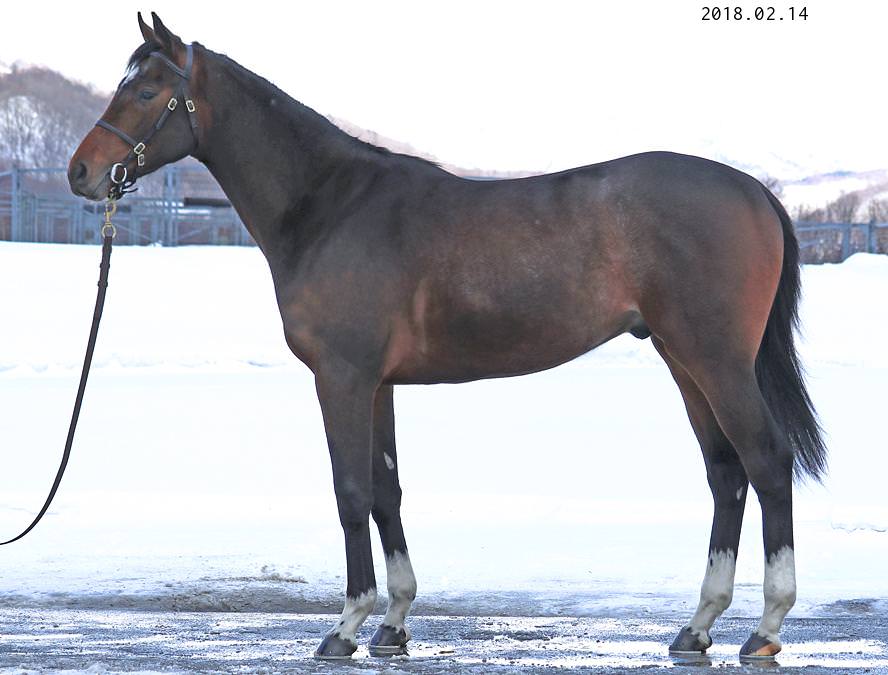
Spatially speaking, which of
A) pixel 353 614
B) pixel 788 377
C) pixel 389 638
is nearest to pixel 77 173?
pixel 353 614

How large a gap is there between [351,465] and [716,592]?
1.54 m

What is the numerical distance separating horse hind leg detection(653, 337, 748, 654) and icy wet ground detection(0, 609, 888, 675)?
0.36 ft

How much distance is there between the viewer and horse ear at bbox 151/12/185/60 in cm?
499

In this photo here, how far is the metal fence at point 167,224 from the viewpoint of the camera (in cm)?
2656

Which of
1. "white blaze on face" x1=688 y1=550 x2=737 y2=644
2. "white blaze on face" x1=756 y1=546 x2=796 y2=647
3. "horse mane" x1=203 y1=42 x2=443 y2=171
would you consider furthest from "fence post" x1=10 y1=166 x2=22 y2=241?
"white blaze on face" x1=756 y1=546 x2=796 y2=647

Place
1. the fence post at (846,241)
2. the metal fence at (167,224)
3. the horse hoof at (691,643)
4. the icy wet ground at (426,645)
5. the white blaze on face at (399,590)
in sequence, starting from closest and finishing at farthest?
the icy wet ground at (426,645) → the horse hoof at (691,643) → the white blaze on face at (399,590) → the fence post at (846,241) → the metal fence at (167,224)

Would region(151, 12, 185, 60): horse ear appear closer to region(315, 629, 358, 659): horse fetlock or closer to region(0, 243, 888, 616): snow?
region(315, 629, 358, 659): horse fetlock

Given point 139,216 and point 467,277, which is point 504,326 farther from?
point 139,216

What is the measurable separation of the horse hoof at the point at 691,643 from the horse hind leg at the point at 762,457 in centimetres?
19

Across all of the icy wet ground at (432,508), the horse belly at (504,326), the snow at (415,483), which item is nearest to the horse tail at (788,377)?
the horse belly at (504,326)

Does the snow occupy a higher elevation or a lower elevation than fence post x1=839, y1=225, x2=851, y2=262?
lower

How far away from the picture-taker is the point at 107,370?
15797 mm

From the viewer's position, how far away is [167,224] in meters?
32.0

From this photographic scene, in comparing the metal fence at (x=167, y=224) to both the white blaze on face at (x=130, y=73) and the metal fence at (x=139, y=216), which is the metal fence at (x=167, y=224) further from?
the white blaze on face at (x=130, y=73)
